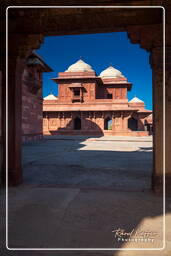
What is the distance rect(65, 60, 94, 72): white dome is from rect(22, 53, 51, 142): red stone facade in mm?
→ 15129

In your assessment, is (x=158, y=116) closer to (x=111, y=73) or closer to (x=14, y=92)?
(x=14, y=92)

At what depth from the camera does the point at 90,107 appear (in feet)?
88.3

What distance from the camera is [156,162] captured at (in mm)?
3592

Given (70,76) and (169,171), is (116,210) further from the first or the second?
(70,76)

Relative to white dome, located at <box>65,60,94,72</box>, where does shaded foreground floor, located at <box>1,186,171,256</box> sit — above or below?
below

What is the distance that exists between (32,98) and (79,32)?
12.9 metres

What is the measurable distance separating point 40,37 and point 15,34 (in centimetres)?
50

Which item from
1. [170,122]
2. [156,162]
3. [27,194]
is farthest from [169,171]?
[27,194]

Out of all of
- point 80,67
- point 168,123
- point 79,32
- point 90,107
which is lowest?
point 168,123

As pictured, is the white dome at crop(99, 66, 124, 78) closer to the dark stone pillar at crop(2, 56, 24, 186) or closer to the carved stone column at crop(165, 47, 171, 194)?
the dark stone pillar at crop(2, 56, 24, 186)

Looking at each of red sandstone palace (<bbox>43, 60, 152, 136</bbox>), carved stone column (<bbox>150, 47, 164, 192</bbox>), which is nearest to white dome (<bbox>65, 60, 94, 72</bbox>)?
red sandstone palace (<bbox>43, 60, 152, 136</bbox>)

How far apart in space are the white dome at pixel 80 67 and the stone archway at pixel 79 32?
93.8ft

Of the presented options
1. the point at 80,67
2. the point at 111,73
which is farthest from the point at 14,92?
the point at 111,73

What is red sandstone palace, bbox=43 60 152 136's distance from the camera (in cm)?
2584
